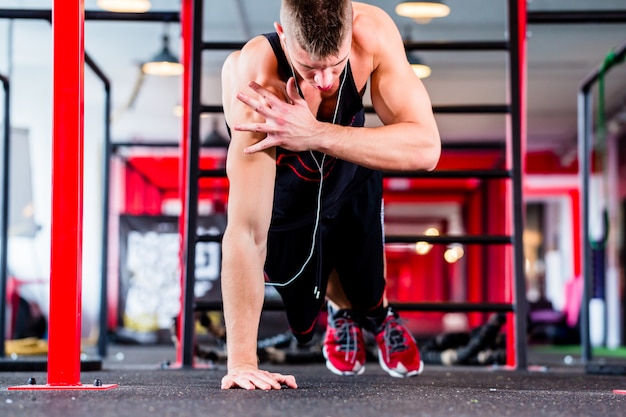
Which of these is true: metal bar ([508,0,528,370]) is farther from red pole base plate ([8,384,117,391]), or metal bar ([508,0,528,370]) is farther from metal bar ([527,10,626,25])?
red pole base plate ([8,384,117,391])

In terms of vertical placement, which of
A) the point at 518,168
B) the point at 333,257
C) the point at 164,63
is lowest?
the point at 333,257

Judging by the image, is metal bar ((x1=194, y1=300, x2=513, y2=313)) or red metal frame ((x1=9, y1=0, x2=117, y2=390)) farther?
metal bar ((x1=194, y1=300, x2=513, y2=313))

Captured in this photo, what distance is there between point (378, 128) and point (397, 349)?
1.06 meters

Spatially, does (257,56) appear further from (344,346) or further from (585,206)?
(585,206)

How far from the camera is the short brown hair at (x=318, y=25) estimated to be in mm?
1999

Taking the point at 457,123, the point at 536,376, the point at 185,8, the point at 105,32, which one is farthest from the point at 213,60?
the point at 536,376

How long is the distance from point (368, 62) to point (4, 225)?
2149 mm

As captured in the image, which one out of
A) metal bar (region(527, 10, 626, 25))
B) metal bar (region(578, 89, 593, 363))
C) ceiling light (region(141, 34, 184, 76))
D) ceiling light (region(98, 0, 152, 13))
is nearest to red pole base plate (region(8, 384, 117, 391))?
metal bar (region(527, 10, 626, 25))

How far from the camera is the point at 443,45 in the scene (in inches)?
145

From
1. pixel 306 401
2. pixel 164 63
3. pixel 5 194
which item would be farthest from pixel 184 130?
pixel 164 63

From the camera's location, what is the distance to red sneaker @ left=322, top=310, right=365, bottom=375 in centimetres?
300

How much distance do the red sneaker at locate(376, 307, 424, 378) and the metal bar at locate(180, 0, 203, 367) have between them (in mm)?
805

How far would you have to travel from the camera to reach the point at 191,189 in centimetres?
350

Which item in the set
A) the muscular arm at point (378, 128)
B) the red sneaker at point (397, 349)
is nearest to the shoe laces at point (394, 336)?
the red sneaker at point (397, 349)
